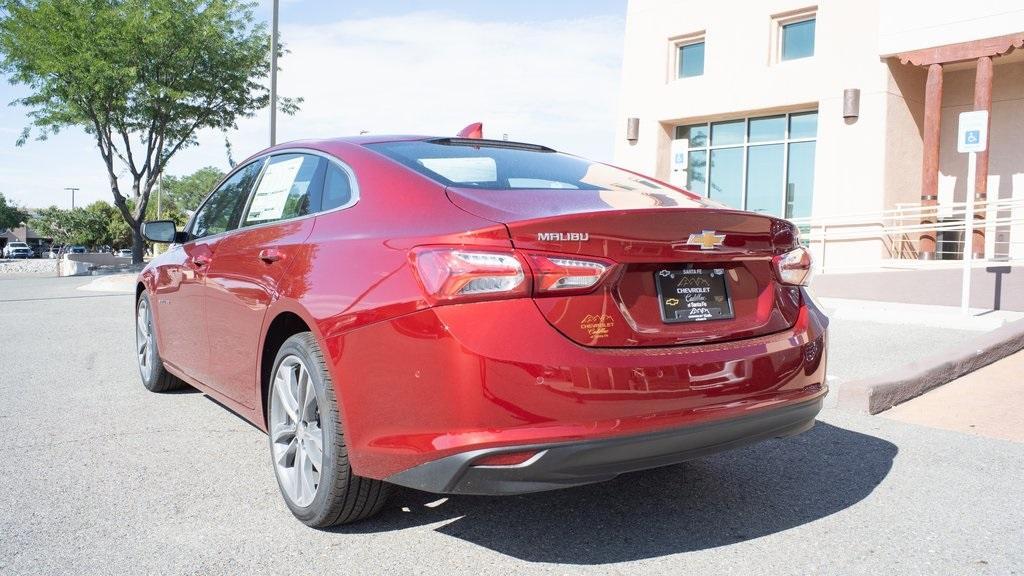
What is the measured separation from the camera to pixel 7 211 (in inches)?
3969

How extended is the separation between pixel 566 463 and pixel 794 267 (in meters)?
1.32

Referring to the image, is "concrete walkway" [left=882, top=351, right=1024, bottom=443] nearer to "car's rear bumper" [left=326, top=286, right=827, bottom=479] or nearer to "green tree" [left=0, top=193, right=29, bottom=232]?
"car's rear bumper" [left=326, top=286, right=827, bottom=479]

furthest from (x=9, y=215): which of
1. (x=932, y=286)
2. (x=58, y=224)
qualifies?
(x=932, y=286)

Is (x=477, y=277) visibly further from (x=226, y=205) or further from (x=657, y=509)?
(x=226, y=205)

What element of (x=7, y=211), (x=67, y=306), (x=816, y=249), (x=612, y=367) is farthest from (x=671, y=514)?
(x=7, y=211)

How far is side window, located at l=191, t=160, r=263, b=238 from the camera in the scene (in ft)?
14.3

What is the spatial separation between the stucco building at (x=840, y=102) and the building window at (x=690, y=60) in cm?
4

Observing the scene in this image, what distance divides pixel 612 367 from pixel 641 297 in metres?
0.28

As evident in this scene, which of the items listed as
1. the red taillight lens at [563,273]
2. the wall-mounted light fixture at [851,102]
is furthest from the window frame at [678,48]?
the red taillight lens at [563,273]

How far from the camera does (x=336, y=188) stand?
344cm

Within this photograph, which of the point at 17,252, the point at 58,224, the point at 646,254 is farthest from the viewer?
the point at 58,224

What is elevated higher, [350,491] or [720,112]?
[720,112]

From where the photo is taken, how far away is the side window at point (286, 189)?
3.65 m

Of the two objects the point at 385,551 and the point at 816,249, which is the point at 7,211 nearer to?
the point at 816,249
